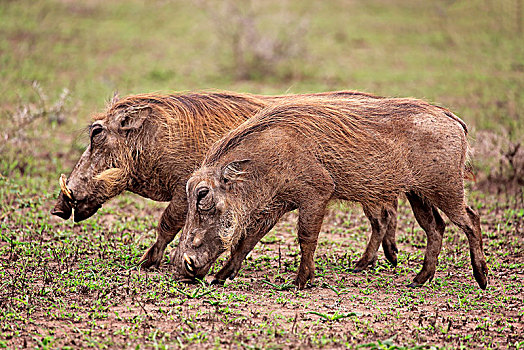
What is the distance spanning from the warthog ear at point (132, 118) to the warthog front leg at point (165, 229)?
671mm

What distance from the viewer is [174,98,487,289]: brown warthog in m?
4.48

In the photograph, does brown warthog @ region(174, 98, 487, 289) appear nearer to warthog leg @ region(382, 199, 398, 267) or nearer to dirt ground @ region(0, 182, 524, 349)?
dirt ground @ region(0, 182, 524, 349)

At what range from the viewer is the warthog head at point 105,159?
5.11 m

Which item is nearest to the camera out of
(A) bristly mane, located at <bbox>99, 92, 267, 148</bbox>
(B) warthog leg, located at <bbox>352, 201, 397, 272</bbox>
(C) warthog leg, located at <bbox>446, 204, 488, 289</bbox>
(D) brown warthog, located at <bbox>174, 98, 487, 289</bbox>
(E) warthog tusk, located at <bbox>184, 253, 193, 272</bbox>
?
(E) warthog tusk, located at <bbox>184, 253, 193, 272</bbox>

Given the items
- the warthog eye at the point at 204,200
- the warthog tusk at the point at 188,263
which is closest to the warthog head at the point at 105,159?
the warthog eye at the point at 204,200

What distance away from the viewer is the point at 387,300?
4.54 meters

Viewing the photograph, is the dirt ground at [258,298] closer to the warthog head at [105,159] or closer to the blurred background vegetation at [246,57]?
the warthog head at [105,159]

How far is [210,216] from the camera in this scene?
4.46 meters

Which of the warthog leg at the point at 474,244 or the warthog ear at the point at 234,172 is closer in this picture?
the warthog ear at the point at 234,172

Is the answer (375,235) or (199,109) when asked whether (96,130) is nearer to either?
(199,109)

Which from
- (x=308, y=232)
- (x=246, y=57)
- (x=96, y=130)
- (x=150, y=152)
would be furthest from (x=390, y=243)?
(x=246, y=57)

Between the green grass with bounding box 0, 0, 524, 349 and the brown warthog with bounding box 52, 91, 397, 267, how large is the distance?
43cm

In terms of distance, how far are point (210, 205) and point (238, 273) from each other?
864 mm

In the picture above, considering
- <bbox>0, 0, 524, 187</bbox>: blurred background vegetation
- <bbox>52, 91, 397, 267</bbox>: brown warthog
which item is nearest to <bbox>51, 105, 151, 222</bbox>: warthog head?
<bbox>52, 91, 397, 267</bbox>: brown warthog
